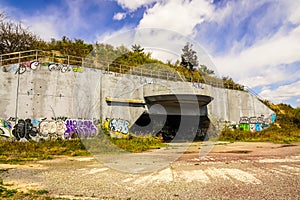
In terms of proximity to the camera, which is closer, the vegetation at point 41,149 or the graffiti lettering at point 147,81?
the vegetation at point 41,149

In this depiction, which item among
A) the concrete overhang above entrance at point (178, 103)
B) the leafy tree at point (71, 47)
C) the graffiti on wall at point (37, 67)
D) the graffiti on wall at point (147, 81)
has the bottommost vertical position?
the concrete overhang above entrance at point (178, 103)

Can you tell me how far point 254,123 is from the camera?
29.4m

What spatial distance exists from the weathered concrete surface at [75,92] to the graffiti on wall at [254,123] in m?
9.97

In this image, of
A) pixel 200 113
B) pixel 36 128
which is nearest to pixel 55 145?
pixel 36 128

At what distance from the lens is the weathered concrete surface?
16.3 m

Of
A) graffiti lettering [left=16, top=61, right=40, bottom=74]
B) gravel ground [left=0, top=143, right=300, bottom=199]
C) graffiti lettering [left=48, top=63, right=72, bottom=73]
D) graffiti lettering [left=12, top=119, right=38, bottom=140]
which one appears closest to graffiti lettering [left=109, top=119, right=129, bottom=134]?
graffiti lettering [left=48, top=63, right=72, bottom=73]

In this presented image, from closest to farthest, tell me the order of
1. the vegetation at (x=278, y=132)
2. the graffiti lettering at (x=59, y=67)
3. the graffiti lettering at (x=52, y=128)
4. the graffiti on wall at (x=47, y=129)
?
the graffiti on wall at (x=47, y=129), the graffiti lettering at (x=52, y=128), the graffiti lettering at (x=59, y=67), the vegetation at (x=278, y=132)

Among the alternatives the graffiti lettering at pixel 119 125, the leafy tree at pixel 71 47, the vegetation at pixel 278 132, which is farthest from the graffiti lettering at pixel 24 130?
the vegetation at pixel 278 132

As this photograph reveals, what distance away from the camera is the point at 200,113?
24.6 m

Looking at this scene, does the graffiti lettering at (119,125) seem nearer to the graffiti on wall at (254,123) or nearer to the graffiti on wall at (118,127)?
the graffiti on wall at (118,127)

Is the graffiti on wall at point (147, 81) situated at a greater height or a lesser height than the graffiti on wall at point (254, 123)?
greater

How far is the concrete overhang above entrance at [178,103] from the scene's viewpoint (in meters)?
20.5

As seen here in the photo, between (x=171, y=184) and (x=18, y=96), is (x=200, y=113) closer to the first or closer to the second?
(x=18, y=96)

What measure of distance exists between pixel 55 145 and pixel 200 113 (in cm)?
1442
